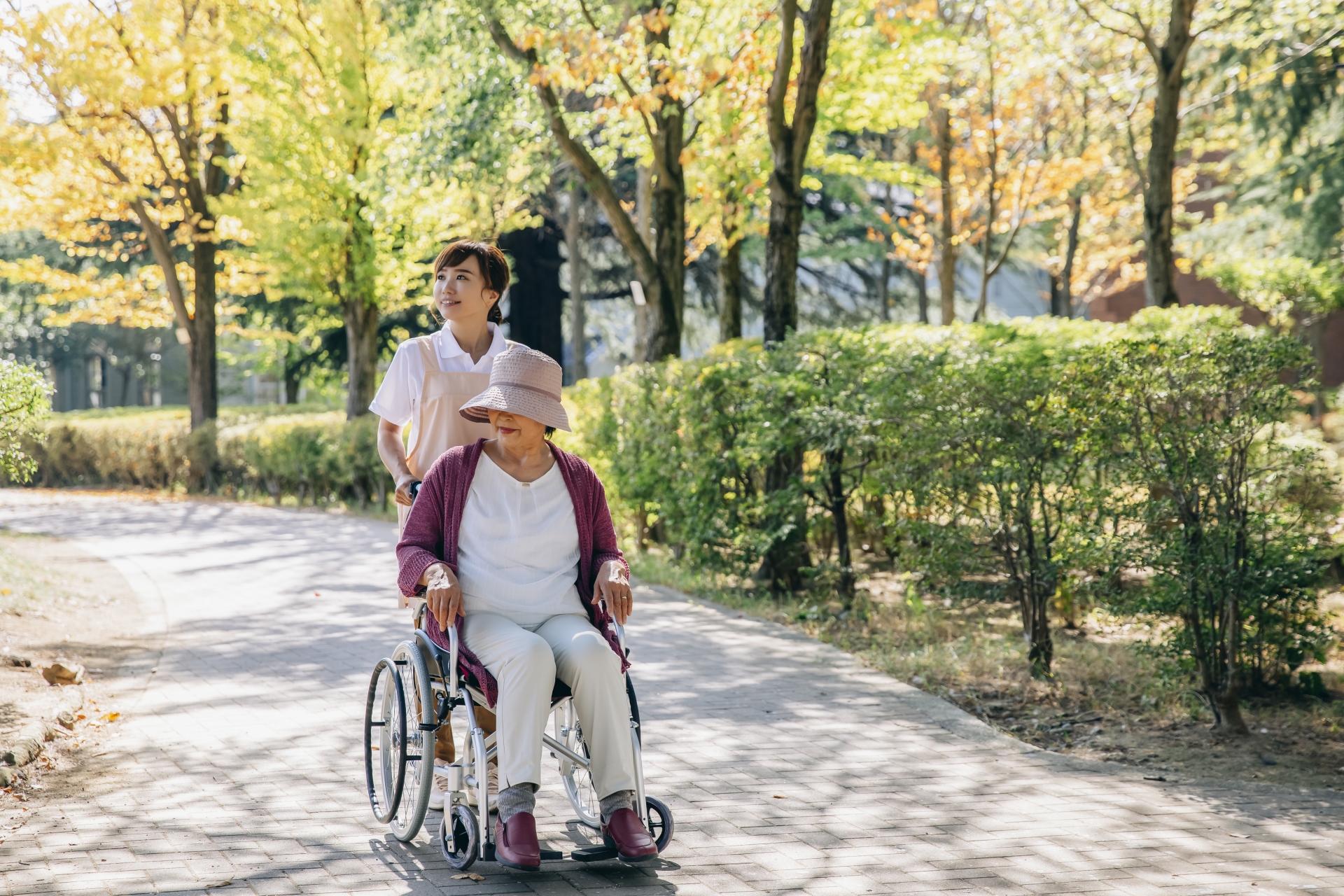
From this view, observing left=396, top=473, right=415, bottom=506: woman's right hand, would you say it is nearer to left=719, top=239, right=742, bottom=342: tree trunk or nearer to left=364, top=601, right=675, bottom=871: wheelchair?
left=364, top=601, right=675, bottom=871: wheelchair

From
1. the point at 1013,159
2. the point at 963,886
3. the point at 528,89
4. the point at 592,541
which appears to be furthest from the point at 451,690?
the point at 1013,159

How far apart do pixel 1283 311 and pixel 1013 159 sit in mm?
5422

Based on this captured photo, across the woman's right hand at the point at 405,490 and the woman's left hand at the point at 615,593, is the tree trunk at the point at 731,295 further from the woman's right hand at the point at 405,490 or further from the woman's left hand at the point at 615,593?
the woman's left hand at the point at 615,593

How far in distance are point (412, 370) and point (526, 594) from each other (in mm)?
1113

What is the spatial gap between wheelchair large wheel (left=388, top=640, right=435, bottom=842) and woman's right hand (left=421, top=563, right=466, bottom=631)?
222 millimetres

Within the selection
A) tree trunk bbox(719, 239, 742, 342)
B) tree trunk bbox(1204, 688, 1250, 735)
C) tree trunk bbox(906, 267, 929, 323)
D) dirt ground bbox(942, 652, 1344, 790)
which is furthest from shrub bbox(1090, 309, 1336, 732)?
tree trunk bbox(906, 267, 929, 323)

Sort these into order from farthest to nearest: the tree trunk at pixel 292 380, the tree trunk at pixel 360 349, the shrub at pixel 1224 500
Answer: the tree trunk at pixel 292 380, the tree trunk at pixel 360 349, the shrub at pixel 1224 500

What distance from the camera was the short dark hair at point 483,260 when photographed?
481 cm

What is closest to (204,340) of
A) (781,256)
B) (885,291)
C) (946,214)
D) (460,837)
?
(946,214)

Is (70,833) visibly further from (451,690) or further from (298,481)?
(298,481)

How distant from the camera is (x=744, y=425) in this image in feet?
31.4

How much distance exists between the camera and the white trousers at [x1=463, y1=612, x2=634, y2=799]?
3877 millimetres

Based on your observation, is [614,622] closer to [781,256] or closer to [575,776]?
[575,776]

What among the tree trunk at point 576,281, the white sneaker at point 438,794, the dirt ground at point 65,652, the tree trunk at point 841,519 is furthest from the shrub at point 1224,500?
the tree trunk at point 576,281
